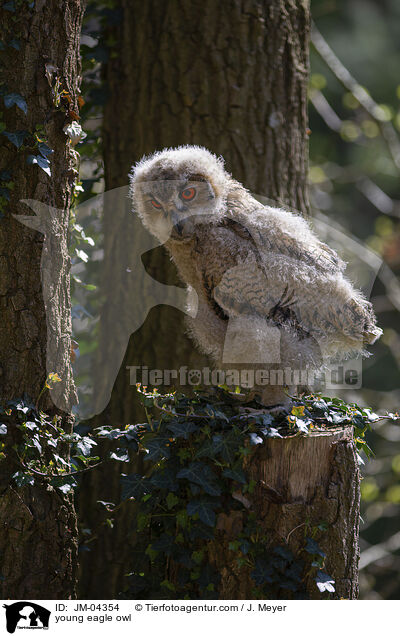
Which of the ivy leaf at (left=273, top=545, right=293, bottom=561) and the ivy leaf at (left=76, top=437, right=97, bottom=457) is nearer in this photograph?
the ivy leaf at (left=273, top=545, right=293, bottom=561)

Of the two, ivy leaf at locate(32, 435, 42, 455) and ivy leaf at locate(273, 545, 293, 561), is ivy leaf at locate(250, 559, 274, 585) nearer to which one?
ivy leaf at locate(273, 545, 293, 561)

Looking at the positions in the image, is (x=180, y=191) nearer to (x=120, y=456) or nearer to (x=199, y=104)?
(x=120, y=456)

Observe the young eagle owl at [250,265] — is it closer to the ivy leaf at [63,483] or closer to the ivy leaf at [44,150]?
the ivy leaf at [44,150]

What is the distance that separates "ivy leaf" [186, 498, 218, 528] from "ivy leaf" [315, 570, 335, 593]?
495 millimetres

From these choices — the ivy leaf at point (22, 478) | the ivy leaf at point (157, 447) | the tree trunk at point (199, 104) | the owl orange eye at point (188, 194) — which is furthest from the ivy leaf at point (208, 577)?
the owl orange eye at point (188, 194)

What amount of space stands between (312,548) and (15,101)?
2.23 meters

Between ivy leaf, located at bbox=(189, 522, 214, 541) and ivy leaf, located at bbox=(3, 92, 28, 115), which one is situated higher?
ivy leaf, located at bbox=(3, 92, 28, 115)

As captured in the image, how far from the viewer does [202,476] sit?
267 cm

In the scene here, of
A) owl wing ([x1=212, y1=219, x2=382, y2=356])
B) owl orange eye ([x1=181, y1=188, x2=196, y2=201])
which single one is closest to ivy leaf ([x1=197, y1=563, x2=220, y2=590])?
owl wing ([x1=212, y1=219, x2=382, y2=356])

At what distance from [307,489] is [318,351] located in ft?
2.11

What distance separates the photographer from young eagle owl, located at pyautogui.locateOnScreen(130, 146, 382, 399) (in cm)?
285

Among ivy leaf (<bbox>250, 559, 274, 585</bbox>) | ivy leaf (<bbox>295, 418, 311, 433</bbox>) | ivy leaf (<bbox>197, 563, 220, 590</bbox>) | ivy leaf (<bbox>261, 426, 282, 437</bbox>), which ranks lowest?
ivy leaf (<bbox>197, 563, 220, 590</bbox>)

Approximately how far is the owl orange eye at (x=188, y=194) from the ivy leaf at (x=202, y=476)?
1129 mm
